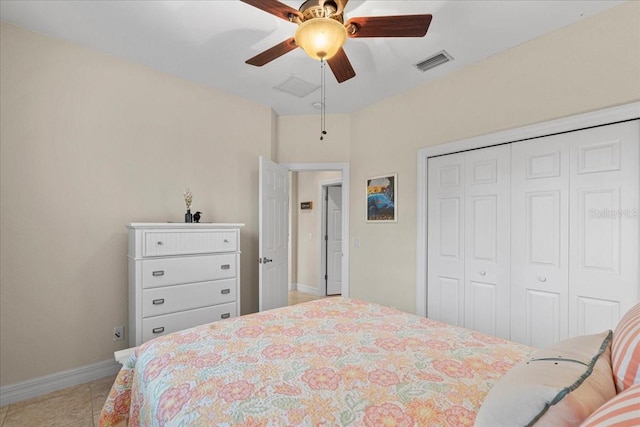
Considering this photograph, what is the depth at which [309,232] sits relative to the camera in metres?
5.67

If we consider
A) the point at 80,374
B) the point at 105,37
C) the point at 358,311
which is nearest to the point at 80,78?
the point at 105,37

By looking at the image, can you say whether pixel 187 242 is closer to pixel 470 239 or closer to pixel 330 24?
pixel 330 24

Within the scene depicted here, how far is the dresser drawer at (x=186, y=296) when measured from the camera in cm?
244

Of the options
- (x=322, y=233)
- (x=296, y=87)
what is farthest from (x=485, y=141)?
(x=322, y=233)

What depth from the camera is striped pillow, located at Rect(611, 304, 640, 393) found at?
0.69 m

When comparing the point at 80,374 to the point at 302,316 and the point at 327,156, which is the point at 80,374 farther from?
the point at 327,156

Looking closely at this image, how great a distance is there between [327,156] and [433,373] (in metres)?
3.19

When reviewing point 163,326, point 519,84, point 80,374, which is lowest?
point 80,374

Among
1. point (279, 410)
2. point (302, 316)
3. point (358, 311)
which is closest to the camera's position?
point (279, 410)

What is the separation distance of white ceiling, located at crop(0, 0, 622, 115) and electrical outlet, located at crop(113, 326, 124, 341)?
7.85 ft

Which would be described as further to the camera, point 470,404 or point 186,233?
point 186,233

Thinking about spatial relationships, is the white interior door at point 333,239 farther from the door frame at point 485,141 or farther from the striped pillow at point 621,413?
the striped pillow at point 621,413

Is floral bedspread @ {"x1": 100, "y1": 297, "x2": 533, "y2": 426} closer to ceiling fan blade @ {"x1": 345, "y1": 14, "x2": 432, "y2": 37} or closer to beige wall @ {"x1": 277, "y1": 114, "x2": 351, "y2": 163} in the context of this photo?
ceiling fan blade @ {"x1": 345, "y1": 14, "x2": 432, "y2": 37}

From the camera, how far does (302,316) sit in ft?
5.97
